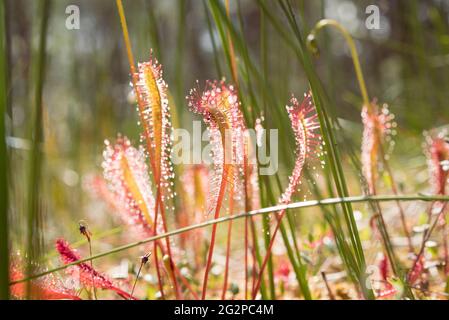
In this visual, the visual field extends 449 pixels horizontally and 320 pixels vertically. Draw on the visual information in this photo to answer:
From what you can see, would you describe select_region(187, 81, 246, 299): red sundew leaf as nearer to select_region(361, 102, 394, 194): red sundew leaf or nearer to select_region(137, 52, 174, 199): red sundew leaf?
select_region(137, 52, 174, 199): red sundew leaf

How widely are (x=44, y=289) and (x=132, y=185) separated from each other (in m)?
0.16

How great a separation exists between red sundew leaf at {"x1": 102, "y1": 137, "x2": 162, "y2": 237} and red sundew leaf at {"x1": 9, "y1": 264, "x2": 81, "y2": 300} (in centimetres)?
12

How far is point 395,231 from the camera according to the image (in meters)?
1.50

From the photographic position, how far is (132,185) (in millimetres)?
714

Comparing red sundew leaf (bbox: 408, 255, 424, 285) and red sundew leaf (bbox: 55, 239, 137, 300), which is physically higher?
red sundew leaf (bbox: 55, 239, 137, 300)

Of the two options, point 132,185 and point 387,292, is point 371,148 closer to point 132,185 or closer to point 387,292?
point 387,292

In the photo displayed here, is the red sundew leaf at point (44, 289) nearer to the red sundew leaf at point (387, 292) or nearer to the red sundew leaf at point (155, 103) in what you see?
the red sundew leaf at point (155, 103)

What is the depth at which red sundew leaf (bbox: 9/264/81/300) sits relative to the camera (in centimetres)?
61

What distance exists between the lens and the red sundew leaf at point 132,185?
71 centimetres

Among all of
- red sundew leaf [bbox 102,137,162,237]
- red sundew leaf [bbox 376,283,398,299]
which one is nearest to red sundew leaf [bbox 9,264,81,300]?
red sundew leaf [bbox 102,137,162,237]

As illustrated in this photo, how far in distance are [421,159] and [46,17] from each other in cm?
153

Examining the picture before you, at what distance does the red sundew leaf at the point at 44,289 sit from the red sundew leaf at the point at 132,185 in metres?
0.12

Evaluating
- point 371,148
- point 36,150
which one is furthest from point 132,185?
point 371,148

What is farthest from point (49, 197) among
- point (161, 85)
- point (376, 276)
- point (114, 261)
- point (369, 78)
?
point (369, 78)
